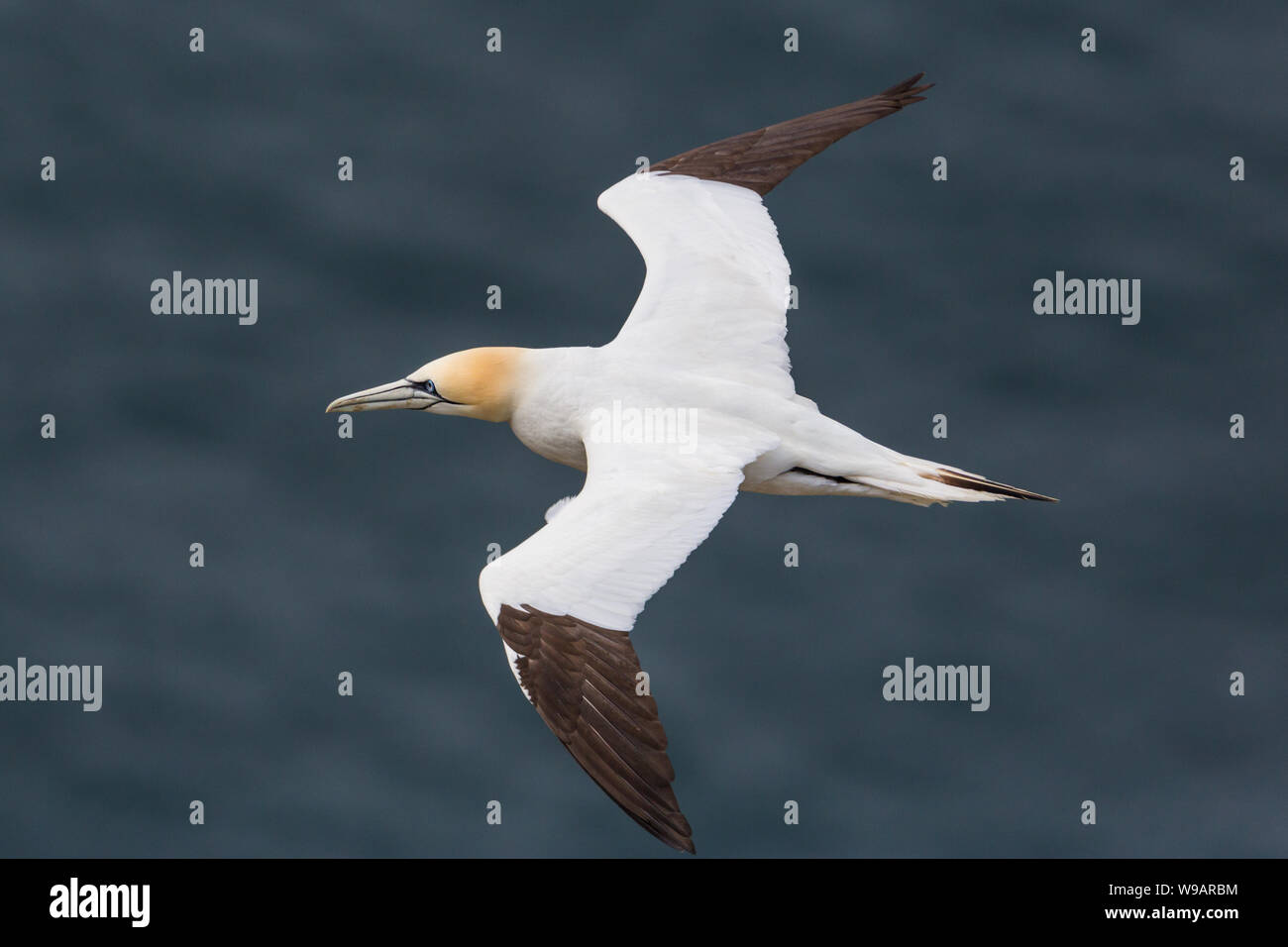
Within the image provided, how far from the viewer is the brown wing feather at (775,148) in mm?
18938

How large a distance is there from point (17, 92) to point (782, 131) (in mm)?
9968

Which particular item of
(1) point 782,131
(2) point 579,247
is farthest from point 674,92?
(1) point 782,131

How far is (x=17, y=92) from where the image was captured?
83.5ft

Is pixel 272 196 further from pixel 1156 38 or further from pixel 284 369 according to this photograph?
pixel 1156 38

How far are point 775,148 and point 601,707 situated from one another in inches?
265

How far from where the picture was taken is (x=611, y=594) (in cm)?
1441

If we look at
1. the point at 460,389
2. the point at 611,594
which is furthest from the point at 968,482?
the point at 460,389

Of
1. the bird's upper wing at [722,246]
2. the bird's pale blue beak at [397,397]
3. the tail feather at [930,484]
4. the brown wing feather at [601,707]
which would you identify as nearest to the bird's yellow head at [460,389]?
the bird's pale blue beak at [397,397]

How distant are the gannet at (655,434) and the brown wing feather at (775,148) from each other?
2 centimetres

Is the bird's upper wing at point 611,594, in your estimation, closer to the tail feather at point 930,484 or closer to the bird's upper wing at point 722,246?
the tail feather at point 930,484

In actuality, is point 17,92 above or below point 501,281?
above

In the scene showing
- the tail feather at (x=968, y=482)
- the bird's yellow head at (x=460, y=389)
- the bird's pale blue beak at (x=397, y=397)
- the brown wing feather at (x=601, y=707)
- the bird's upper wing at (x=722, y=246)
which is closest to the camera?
the brown wing feather at (x=601, y=707)

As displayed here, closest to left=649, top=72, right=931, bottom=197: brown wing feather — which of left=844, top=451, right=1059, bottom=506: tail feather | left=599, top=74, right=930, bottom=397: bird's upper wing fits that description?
left=599, top=74, right=930, bottom=397: bird's upper wing

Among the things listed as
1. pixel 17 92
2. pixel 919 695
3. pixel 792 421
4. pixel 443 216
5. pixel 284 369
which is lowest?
pixel 919 695
